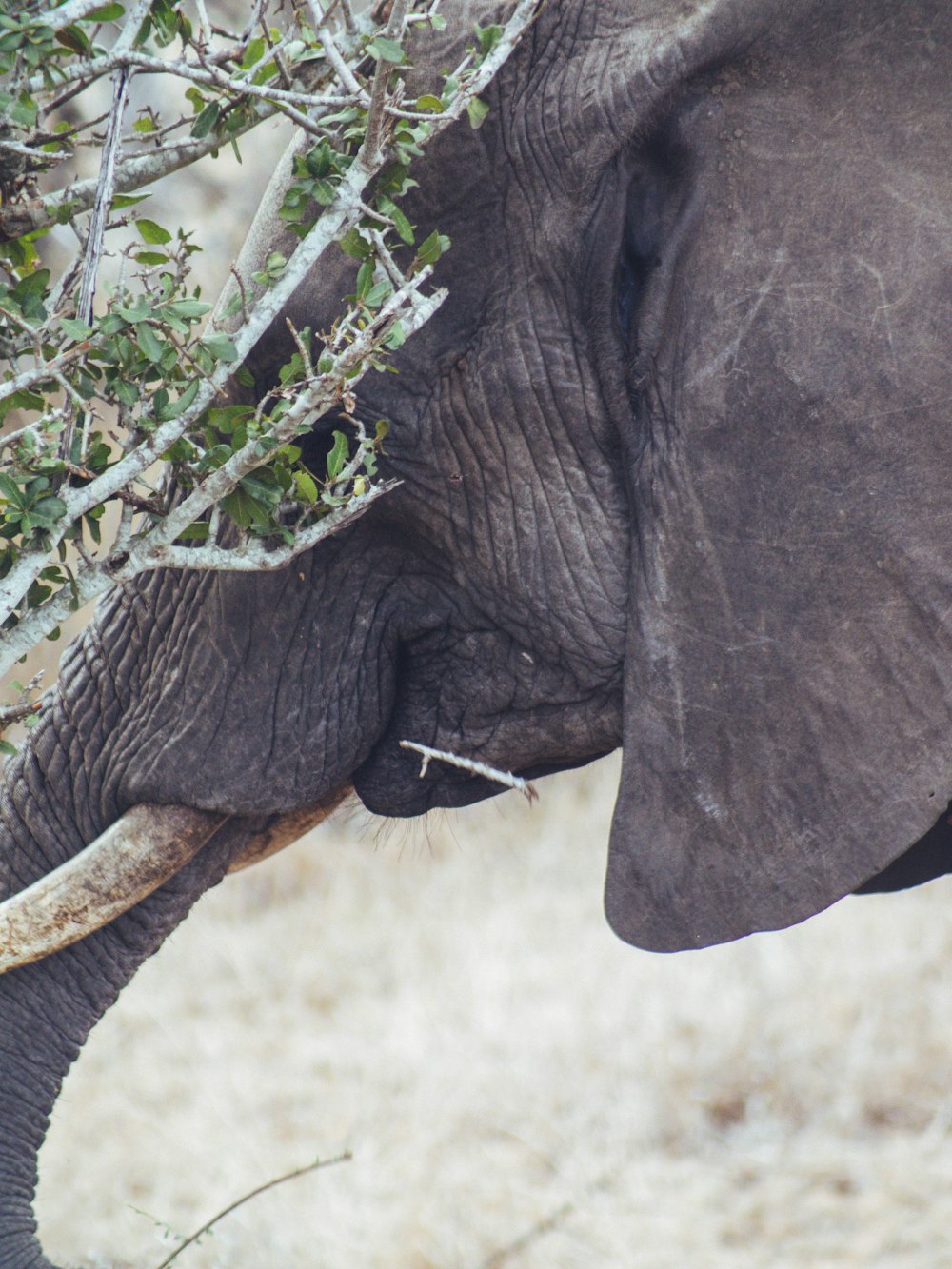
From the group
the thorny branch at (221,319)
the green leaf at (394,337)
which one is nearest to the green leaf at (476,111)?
→ the thorny branch at (221,319)

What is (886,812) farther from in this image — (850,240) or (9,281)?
(9,281)

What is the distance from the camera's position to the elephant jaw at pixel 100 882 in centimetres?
184

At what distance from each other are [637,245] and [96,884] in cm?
95

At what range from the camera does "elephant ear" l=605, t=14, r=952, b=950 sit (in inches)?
57.1

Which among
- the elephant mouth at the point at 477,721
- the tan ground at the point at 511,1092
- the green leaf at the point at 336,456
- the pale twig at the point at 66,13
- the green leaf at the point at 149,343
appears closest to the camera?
the pale twig at the point at 66,13

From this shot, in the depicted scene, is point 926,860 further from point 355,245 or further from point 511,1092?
point 511,1092

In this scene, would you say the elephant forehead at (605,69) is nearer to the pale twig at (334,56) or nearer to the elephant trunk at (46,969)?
the pale twig at (334,56)

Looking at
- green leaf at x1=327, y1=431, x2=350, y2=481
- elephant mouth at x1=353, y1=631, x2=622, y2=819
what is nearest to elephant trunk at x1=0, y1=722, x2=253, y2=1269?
elephant mouth at x1=353, y1=631, x2=622, y2=819

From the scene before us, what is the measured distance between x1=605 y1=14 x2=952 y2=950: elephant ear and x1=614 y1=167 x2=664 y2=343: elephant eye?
0.05 m

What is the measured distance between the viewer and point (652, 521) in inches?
62.8

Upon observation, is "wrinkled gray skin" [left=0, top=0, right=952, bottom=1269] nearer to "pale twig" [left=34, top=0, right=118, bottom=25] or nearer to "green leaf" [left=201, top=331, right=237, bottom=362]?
"green leaf" [left=201, top=331, right=237, bottom=362]

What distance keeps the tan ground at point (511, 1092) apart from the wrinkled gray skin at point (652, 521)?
0.35m

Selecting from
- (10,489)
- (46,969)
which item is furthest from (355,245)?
(46,969)

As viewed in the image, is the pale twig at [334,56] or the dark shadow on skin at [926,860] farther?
the dark shadow on skin at [926,860]
